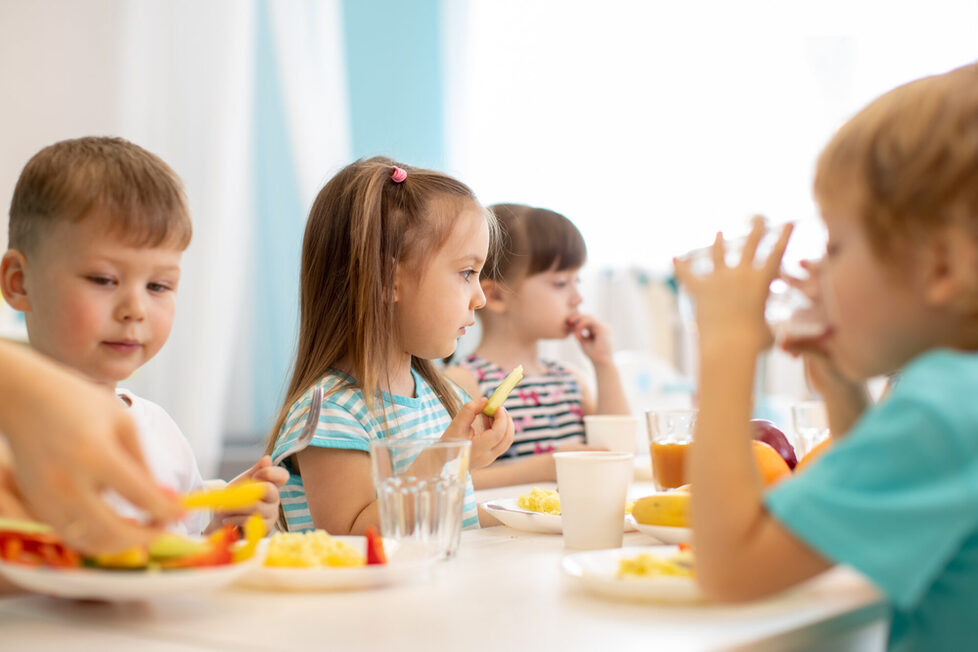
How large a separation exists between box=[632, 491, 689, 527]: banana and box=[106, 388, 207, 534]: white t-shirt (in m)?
0.59

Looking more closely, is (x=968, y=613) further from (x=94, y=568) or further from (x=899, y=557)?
(x=94, y=568)

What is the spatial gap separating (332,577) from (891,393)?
43 cm

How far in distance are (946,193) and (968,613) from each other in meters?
0.29

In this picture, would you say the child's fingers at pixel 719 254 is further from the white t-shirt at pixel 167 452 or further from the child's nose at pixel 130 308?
the white t-shirt at pixel 167 452

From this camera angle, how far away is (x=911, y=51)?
3.22m

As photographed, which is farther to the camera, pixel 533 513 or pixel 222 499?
pixel 533 513

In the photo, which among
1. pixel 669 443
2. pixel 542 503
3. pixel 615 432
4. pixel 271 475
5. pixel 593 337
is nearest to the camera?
pixel 271 475

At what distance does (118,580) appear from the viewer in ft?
1.99

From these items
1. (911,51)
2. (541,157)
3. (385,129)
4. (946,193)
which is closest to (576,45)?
(541,157)

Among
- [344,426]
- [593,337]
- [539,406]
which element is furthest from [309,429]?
[593,337]

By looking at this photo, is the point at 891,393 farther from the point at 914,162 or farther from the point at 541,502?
the point at 541,502

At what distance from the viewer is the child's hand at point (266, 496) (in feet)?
3.18

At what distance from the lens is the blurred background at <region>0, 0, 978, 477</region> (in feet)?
9.65

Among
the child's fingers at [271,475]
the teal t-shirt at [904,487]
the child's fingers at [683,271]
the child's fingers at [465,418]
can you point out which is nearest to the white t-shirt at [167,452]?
the child's fingers at [271,475]
